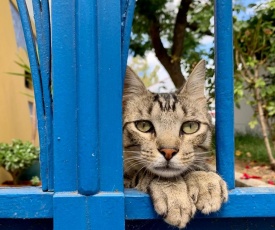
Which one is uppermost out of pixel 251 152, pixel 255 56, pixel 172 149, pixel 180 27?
pixel 180 27

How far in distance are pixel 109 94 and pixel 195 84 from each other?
56 cm

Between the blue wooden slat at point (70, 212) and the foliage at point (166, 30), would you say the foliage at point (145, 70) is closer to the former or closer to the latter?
the foliage at point (166, 30)

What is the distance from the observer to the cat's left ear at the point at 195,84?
132cm

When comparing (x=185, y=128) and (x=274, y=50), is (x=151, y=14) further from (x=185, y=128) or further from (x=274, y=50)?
(x=185, y=128)

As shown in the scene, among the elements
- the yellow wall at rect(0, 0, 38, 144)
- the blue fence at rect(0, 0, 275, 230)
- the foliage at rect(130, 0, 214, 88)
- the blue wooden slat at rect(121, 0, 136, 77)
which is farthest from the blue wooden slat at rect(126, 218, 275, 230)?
the foliage at rect(130, 0, 214, 88)

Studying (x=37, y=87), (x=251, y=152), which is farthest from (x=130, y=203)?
(x=251, y=152)

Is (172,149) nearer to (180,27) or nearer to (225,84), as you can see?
(225,84)

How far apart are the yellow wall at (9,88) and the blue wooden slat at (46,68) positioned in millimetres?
2506

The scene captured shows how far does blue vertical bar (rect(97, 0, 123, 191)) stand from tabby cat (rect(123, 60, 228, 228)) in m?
0.12

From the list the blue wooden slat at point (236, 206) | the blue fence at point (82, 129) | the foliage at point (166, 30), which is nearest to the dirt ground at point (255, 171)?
the foliage at point (166, 30)

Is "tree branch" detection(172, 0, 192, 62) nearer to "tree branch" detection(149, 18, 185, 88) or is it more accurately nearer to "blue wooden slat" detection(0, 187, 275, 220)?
"tree branch" detection(149, 18, 185, 88)

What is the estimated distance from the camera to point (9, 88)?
3.61 metres

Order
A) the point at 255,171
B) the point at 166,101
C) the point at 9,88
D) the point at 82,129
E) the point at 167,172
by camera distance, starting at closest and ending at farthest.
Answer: the point at 82,129
the point at 167,172
the point at 166,101
the point at 255,171
the point at 9,88

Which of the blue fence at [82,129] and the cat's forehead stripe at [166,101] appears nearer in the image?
the blue fence at [82,129]
